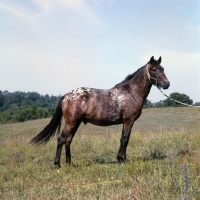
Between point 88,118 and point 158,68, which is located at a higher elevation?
point 158,68

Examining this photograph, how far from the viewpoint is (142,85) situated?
7.98 m

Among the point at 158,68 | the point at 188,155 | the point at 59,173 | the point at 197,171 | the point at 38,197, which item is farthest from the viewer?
the point at 158,68

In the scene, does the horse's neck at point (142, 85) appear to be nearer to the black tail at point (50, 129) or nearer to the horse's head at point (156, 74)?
the horse's head at point (156, 74)

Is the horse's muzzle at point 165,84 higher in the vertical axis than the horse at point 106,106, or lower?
higher

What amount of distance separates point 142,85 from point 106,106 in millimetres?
1244

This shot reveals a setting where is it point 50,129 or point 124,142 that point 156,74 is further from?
point 50,129

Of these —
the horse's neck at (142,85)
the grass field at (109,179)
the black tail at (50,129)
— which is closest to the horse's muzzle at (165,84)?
the horse's neck at (142,85)

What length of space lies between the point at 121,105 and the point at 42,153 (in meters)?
3.62

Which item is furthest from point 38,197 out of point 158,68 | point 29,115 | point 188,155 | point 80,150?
point 29,115

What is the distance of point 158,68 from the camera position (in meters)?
7.78

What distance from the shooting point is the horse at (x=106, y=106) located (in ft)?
24.6

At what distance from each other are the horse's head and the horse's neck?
14cm

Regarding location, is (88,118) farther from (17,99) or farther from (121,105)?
(17,99)

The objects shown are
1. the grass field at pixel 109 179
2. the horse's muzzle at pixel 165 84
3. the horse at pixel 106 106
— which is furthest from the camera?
the horse's muzzle at pixel 165 84
